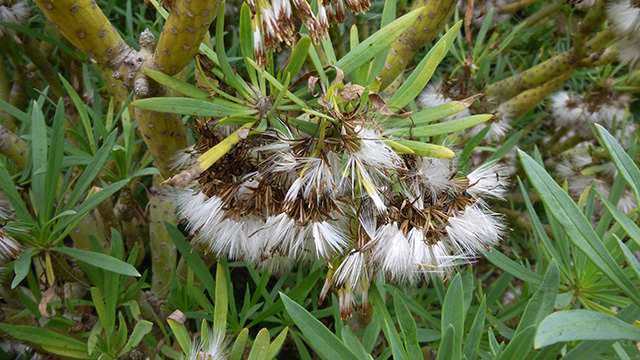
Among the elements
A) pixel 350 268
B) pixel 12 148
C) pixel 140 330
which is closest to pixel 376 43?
pixel 350 268

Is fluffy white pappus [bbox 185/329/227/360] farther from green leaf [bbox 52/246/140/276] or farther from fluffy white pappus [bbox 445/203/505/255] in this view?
fluffy white pappus [bbox 445/203/505/255]

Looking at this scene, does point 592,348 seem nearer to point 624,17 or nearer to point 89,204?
point 89,204

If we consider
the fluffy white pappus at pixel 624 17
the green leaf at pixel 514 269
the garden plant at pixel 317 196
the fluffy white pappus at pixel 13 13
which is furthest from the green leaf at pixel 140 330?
the fluffy white pappus at pixel 624 17

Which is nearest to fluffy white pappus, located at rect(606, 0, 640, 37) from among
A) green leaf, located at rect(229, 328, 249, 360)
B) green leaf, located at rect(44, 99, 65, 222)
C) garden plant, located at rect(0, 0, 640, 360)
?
garden plant, located at rect(0, 0, 640, 360)

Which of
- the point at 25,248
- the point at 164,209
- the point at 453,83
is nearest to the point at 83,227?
the point at 164,209

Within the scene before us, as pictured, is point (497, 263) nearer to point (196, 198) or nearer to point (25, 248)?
point (196, 198)
